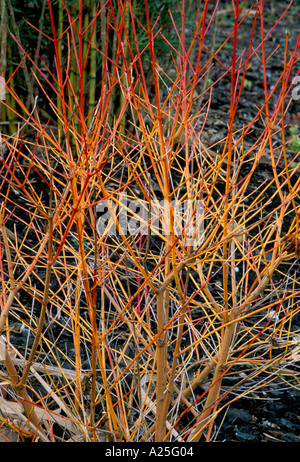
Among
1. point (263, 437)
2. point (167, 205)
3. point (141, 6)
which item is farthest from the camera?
point (141, 6)

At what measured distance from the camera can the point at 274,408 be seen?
201 cm

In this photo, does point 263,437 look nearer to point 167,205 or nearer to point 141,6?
point 167,205

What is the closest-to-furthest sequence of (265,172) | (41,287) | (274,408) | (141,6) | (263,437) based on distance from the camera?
(263,437), (274,408), (41,287), (141,6), (265,172)

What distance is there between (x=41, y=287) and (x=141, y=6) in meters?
2.10
